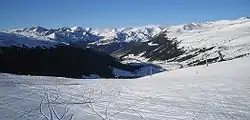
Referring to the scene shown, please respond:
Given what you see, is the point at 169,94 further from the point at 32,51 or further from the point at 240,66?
the point at 32,51

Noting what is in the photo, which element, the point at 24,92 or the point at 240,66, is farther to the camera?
the point at 240,66

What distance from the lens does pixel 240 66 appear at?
160 feet

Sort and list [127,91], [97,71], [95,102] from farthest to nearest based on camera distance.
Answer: [97,71] → [127,91] → [95,102]

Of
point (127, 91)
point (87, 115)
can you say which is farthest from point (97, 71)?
point (87, 115)

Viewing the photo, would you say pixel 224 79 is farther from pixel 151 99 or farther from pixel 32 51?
pixel 32 51

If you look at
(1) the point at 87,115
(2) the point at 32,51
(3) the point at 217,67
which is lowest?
(1) the point at 87,115

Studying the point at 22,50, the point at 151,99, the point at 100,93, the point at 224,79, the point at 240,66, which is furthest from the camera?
the point at 22,50

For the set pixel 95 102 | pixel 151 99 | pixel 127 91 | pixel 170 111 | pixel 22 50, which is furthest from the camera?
pixel 22 50

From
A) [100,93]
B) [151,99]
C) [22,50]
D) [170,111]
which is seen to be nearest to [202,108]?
[170,111]

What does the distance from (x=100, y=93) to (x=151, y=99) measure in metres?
4.61

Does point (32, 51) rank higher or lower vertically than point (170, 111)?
higher

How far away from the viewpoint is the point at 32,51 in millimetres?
144875

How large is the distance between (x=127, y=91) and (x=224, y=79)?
45.4 feet

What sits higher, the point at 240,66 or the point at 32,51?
the point at 32,51
